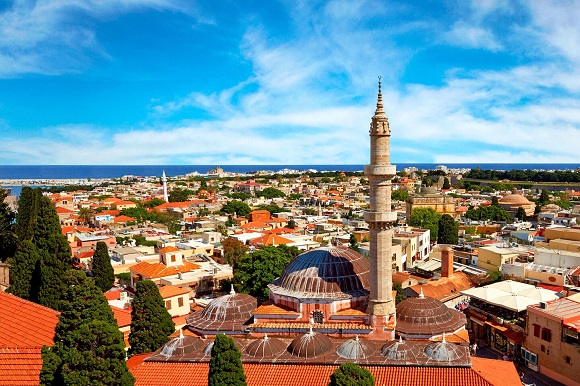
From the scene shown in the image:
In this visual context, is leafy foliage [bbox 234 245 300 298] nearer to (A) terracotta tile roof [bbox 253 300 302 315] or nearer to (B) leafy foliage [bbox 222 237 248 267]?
(A) terracotta tile roof [bbox 253 300 302 315]

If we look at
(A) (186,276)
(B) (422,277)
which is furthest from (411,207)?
(A) (186,276)

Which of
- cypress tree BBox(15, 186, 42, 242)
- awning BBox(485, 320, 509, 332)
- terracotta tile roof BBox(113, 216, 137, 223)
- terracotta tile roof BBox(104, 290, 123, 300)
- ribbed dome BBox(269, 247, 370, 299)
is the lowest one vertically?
terracotta tile roof BBox(104, 290, 123, 300)

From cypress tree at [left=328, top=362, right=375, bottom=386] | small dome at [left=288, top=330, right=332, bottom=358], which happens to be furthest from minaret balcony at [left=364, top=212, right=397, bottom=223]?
cypress tree at [left=328, top=362, right=375, bottom=386]

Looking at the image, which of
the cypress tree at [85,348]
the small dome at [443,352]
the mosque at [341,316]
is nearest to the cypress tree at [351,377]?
the mosque at [341,316]

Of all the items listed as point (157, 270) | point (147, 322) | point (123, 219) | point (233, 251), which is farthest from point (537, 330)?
point (123, 219)

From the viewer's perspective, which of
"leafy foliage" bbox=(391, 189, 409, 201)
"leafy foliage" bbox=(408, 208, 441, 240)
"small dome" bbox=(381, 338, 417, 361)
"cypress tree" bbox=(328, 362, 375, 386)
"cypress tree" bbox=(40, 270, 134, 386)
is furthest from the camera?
"leafy foliage" bbox=(391, 189, 409, 201)

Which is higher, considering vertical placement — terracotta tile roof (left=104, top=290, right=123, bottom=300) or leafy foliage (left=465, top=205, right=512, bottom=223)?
leafy foliage (left=465, top=205, right=512, bottom=223)

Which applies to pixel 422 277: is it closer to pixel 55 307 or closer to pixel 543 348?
pixel 543 348
